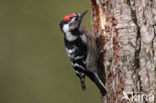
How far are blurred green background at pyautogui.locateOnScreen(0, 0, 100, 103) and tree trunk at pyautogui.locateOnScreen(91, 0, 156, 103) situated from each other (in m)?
3.26

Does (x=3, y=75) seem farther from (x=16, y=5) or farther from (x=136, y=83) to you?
(x=136, y=83)

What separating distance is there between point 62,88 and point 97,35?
10.7ft

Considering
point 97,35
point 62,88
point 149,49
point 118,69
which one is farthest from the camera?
point 62,88

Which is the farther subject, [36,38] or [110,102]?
[36,38]

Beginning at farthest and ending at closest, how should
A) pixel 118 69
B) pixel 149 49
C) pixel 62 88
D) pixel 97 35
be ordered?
pixel 62 88 < pixel 97 35 < pixel 118 69 < pixel 149 49

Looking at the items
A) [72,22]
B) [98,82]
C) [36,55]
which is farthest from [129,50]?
[36,55]

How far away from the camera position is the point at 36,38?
8.14 m

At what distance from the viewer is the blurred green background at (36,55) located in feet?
25.8

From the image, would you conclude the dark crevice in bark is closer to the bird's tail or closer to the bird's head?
the bird's tail

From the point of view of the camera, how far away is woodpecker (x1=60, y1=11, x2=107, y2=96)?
16.6ft

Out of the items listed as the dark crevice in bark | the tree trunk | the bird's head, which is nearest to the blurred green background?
the bird's head

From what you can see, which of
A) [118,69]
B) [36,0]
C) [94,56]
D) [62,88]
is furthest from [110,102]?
[36,0]

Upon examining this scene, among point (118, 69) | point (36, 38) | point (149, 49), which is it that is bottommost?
point (36, 38)

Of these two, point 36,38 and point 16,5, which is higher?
point 16,5
